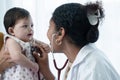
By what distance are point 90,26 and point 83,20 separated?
Answer: 0.18 feet

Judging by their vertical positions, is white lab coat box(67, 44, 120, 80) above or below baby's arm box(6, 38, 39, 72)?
above

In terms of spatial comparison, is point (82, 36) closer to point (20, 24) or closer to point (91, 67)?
point (91, 67)

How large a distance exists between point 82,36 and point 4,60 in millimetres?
737

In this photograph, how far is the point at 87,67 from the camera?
140cm

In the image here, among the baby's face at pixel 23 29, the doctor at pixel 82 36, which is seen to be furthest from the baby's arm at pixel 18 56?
the doctor at pixel 82 36

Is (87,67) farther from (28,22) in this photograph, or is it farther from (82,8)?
(28,22)

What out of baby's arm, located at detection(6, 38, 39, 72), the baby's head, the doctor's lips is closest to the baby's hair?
the baby's head

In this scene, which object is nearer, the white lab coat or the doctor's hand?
the white lab coat

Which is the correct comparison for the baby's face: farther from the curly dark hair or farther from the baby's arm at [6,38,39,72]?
the curly dark hair

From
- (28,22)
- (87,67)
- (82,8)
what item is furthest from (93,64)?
(28,22)

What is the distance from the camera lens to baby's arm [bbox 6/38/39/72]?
1.74 metres

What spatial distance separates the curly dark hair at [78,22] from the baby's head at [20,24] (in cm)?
45

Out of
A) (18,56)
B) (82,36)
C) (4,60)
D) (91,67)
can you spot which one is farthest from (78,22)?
(4,60)

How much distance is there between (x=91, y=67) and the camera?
1381 millimetres
